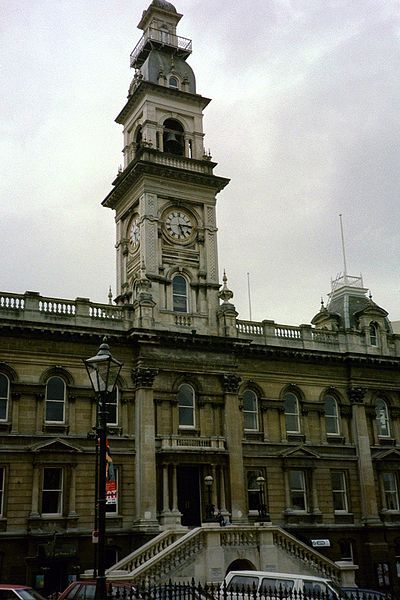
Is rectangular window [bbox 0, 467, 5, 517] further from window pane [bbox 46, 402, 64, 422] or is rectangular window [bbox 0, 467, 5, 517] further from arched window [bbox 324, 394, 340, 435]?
arched window [bbox 324, 394, 340, 435]

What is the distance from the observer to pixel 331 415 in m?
44.2

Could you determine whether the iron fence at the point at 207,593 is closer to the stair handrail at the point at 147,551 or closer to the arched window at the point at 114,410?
the stair handrail at the point at 147,551

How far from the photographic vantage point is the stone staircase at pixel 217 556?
98.2 feet

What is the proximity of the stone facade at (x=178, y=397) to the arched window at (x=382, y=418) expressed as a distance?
10 cm

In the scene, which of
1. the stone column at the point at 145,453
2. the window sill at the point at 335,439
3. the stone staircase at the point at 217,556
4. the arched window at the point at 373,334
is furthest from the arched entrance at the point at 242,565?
the arched window at the point at 373,334

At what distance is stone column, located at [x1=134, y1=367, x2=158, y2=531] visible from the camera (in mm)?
35469

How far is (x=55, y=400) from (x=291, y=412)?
566 inches

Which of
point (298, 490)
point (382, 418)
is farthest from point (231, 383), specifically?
point (382, 418)

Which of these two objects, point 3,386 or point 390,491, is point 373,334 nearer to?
point 390,491

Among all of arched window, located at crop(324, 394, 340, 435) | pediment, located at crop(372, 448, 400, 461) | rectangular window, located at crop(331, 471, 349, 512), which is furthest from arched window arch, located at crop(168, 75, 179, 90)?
pediment, located at crop(372, 448, 400, 461)

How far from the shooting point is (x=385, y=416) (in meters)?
46.0

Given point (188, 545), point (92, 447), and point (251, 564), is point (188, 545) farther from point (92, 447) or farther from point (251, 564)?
point (92, 447)

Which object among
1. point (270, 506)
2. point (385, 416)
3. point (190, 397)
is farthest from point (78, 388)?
point (385, 416)

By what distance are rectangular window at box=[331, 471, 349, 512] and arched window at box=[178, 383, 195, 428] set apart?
9.66 metres
